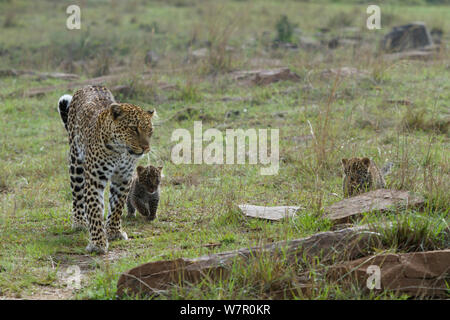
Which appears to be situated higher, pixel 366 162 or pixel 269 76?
pixel 269 76

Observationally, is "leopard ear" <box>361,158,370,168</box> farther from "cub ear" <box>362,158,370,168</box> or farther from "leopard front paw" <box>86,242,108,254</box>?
"leopard front paw" <box>86,242,108,254</box>

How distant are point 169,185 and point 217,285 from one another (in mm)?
4926

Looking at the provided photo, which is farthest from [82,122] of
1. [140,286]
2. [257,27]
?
[257,27]

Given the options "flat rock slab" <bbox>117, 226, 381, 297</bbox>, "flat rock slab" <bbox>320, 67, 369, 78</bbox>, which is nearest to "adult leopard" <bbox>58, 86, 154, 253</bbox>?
"flat rock slab" <bbox>117, 226, 381, 297</bbox>

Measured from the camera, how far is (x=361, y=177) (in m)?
8.77

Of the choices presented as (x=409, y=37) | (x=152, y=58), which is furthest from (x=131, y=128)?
(x=409, y=37)

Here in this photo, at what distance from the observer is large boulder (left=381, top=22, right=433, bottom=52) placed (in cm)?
2053

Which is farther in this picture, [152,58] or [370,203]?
[152,58]

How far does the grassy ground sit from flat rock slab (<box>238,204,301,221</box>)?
120 millimetres

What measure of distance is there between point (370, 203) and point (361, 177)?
4.00 feet

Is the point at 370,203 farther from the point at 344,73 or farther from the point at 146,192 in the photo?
the point at 344,73

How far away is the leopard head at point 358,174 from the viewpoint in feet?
28.7

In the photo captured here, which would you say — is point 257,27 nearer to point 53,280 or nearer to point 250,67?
point 250,67

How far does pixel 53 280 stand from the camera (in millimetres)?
6828
